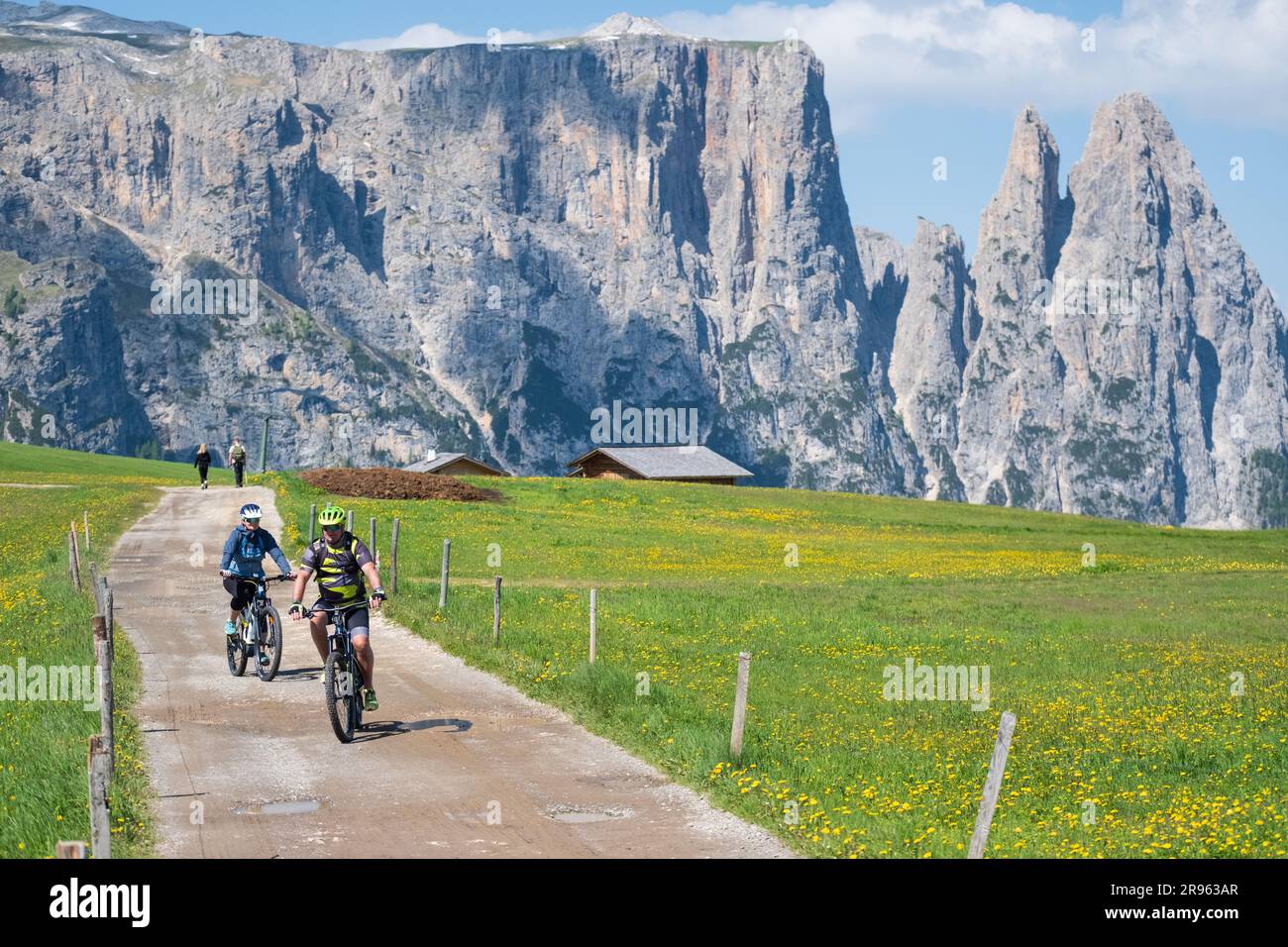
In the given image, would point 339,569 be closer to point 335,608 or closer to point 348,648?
point 335,608

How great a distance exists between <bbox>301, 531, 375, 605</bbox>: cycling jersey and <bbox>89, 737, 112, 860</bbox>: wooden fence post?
21.6 feet

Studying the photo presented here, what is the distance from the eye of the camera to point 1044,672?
28.2 m

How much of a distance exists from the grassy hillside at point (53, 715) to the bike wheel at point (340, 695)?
2.37 m

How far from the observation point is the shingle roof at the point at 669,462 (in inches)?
4581

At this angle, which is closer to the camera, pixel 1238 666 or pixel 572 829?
pixel 572 829

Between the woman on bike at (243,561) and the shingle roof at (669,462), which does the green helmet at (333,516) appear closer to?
the woman on bike at (243,561)

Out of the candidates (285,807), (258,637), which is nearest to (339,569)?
(285,807)

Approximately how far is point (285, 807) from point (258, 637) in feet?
29.2

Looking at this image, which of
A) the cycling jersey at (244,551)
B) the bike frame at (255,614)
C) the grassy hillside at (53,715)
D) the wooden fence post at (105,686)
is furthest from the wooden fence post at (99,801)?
the cycling jersey at (244,551)
